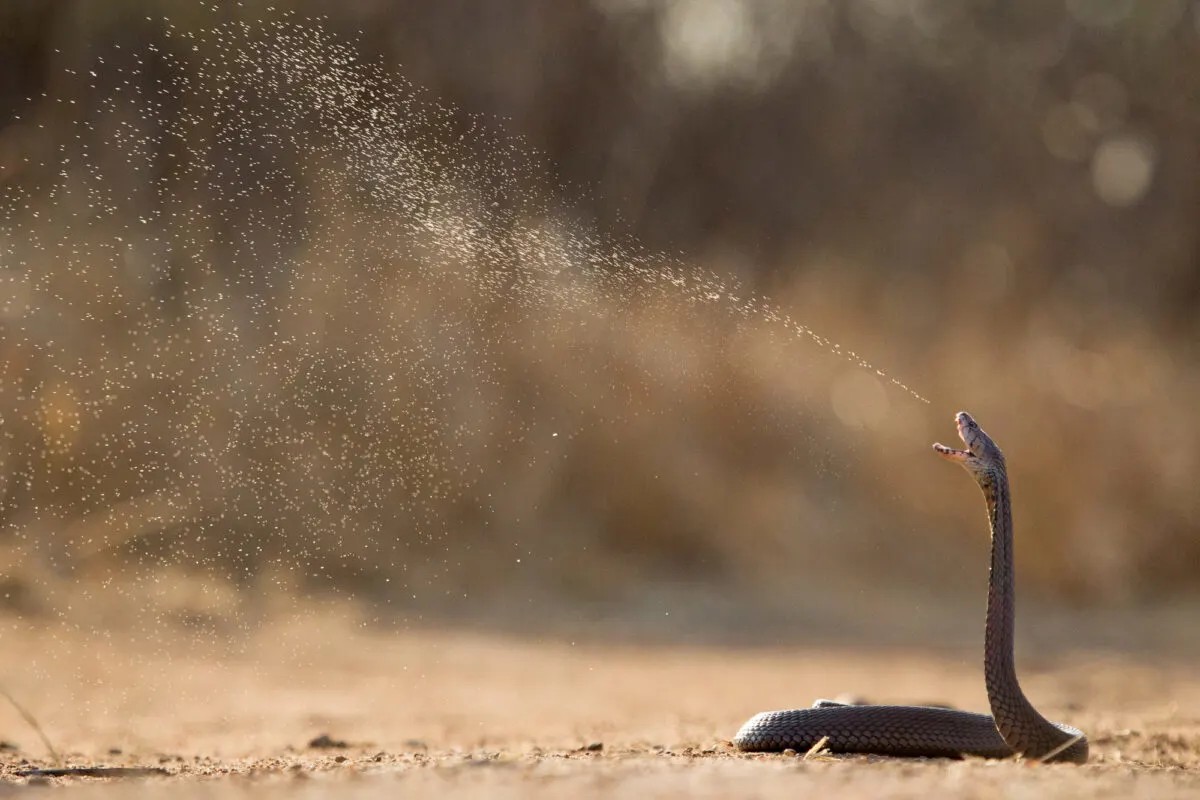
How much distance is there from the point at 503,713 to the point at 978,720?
371cm

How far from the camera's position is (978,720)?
552 cm

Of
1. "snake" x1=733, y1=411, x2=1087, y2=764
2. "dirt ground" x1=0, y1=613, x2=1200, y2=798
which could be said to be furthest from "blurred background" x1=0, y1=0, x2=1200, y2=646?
"snake" x1=733, y1=411, x2=1087, y2=764

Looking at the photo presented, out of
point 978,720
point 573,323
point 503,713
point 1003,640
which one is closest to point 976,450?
point 1003,640

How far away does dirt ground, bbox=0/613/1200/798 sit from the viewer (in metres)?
4.15

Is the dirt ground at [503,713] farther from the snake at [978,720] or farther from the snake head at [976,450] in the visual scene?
the snake head at [976,450]

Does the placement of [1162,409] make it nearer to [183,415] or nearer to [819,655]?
[819,655]

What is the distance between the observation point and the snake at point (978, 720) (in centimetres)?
498

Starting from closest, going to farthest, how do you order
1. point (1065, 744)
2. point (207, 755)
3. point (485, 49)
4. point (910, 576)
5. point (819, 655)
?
point (1065, 744)
point (207, 755)
point (819, 655)
point (910, 576)
point (485, 49)

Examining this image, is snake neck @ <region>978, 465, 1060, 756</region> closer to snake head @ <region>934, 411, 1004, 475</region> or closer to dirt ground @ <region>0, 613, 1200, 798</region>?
snake head @ <region>934, 411, 1004, 475</region>

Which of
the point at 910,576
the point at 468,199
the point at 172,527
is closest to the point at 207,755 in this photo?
the point at 172,527

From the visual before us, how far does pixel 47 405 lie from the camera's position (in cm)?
1265

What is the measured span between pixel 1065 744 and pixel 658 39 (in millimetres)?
16277

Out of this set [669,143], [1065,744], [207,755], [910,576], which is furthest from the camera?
[669,143]

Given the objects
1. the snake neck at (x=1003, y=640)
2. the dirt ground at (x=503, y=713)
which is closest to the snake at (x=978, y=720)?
the snake neck at (x=1003, y=640)
